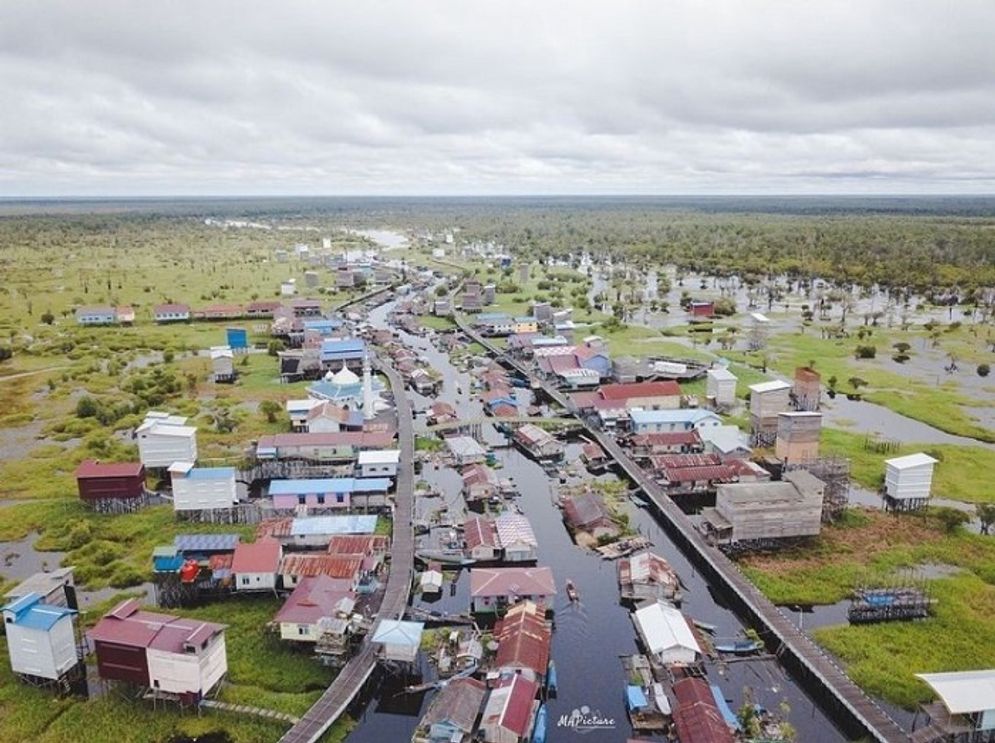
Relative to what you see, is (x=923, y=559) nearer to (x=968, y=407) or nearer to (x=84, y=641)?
(x=968, y=407)

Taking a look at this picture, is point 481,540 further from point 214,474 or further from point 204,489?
point 204,489

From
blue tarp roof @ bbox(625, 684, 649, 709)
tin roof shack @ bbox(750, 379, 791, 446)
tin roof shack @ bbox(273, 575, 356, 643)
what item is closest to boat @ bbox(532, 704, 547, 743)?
blue tarp roof @ bbox(625, 684, 649, 709)

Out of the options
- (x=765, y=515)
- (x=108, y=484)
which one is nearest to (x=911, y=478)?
(x=765, y=515)

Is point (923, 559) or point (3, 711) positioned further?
point (923, 559)

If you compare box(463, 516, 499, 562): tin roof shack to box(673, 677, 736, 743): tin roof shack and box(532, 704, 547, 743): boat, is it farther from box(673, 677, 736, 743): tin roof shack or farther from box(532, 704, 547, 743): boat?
box(673, 677, 736, 743): tin roof shack

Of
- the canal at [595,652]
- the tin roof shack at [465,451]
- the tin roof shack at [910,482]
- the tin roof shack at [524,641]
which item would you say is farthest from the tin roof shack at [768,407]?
the tin roof shack at [524,641]

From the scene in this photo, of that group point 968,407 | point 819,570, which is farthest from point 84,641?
point 968,407
